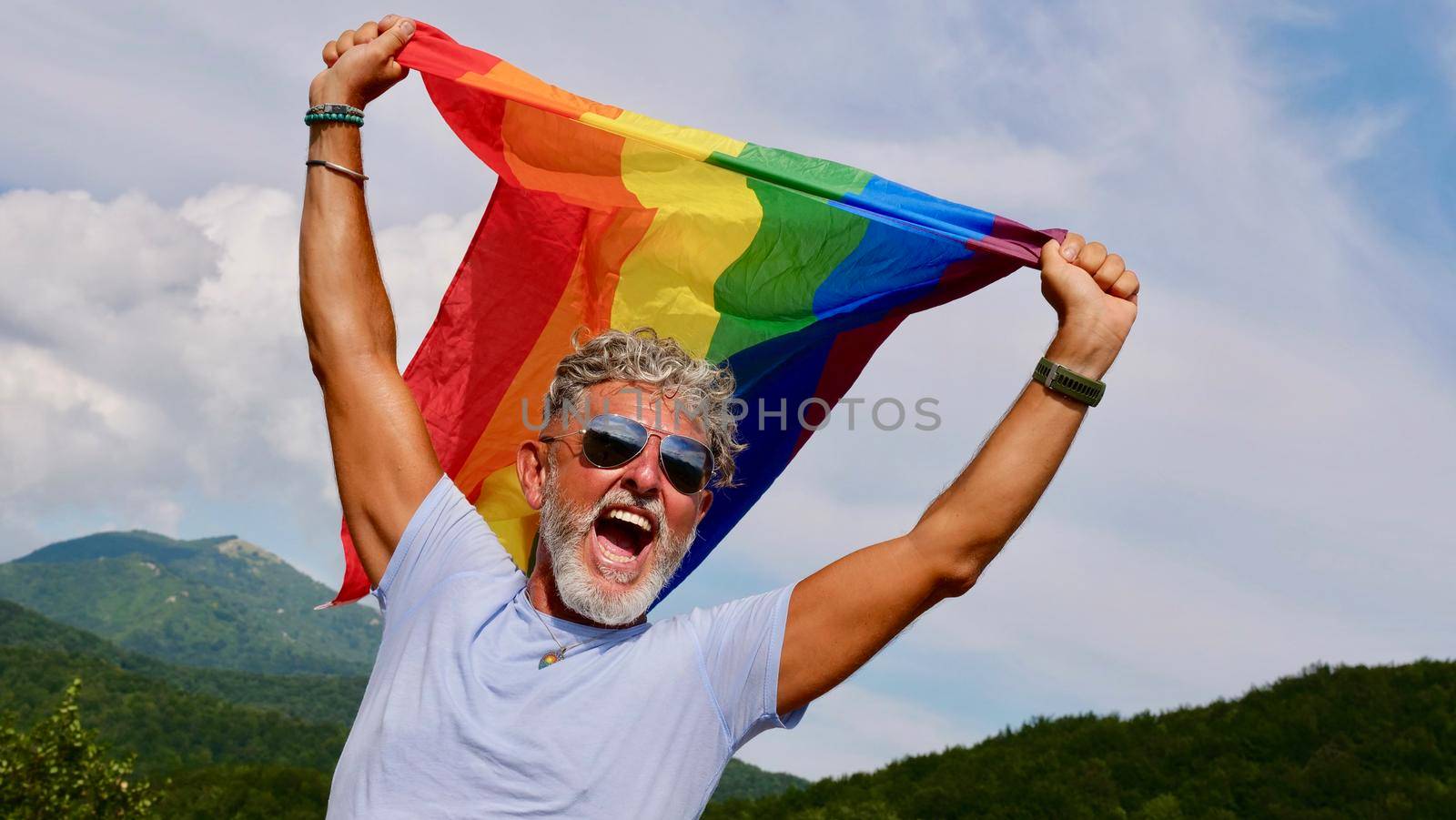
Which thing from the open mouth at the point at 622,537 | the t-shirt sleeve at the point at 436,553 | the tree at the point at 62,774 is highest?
the open mouth at the point at 622,537

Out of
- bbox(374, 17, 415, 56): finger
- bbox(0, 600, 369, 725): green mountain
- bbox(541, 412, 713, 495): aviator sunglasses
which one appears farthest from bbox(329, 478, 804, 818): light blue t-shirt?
bbox(0, 600, 369, 725): green mountain

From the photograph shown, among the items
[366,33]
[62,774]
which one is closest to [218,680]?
[62,774]

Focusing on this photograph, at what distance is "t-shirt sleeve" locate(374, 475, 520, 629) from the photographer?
10.4 ft

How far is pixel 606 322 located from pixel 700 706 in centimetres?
213

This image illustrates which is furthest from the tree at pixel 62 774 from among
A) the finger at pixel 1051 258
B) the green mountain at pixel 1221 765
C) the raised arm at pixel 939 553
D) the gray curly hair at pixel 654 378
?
the finger at pixel 1051 258

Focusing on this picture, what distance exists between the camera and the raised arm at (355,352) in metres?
3.33

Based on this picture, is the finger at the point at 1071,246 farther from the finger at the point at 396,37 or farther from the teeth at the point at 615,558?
the finger at the point at 396,37

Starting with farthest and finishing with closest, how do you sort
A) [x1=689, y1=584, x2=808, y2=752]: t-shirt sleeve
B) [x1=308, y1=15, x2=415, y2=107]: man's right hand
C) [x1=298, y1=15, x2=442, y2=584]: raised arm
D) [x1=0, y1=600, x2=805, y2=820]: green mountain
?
[x1=0, y1=600, x2=805, y2=820]: green mountain, [x1=308, y1=15, x2=415, y2=107]: man's right hand, [x1=298, y1=15, x2=442, y2=584]: raised arm, [x1=689, y1=584, x2=808, y2=752]: t-shirt sleeve

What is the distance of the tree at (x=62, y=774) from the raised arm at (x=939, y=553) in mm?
21655

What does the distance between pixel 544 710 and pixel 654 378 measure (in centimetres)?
105

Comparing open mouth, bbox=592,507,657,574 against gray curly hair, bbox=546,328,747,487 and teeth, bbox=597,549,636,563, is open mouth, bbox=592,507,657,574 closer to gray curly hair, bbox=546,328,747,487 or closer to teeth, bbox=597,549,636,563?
teeth, bbox=597,549,636,563

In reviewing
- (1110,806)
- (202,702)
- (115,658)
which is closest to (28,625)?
(115,658)

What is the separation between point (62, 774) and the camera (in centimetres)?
2145

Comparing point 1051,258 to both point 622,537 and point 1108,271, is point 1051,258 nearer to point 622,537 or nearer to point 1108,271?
point 1108,271
